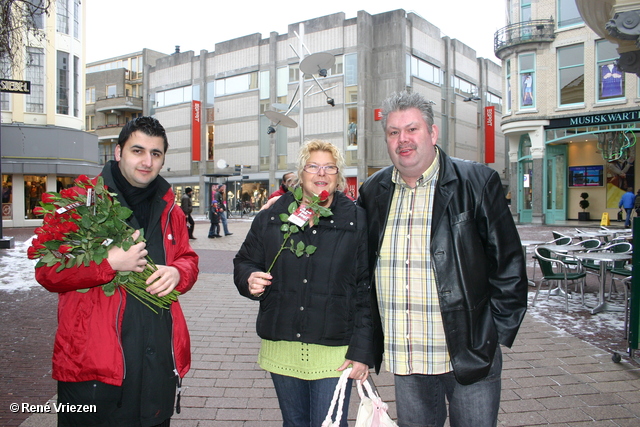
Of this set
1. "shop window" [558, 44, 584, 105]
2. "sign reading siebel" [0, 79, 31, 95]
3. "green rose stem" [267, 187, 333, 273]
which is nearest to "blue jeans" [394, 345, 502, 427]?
"green rose stem" [267, 187, 333, 273]

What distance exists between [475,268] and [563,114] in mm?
24603

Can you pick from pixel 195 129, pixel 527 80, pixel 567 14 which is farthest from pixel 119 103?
pixel 567 14

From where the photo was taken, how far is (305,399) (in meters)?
2.35

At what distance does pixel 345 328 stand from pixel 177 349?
2.68 ft

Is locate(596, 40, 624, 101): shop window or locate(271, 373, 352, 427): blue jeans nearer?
locate(271, 373, 352, 427): blue jeans

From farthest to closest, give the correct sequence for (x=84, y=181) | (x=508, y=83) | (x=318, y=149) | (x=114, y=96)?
(x=114, y=96) < (x=508, y=83) < (x=318, y=149) < (x=84, y=181)

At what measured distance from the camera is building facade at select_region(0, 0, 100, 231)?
20812mm

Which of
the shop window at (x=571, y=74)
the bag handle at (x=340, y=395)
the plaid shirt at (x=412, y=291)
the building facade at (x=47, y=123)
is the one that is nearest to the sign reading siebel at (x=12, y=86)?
the plaid shirt at (x=412, y=291)

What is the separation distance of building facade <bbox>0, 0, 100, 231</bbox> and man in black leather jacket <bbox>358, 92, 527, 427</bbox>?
22.7 meters

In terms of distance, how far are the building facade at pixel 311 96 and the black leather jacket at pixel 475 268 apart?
86.8 ft

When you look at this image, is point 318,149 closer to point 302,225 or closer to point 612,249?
point 302,225

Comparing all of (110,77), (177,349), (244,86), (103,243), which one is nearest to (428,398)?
(177,349)

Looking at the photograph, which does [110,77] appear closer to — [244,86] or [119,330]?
[244,86]

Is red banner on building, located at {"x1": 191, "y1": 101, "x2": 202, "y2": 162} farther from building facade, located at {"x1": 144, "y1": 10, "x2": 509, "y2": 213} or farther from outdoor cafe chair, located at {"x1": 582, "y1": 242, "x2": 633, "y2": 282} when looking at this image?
outdoor cafe chair, located at {"x1": 582, "y1": 242, "x2": 633, "y2": 282}
